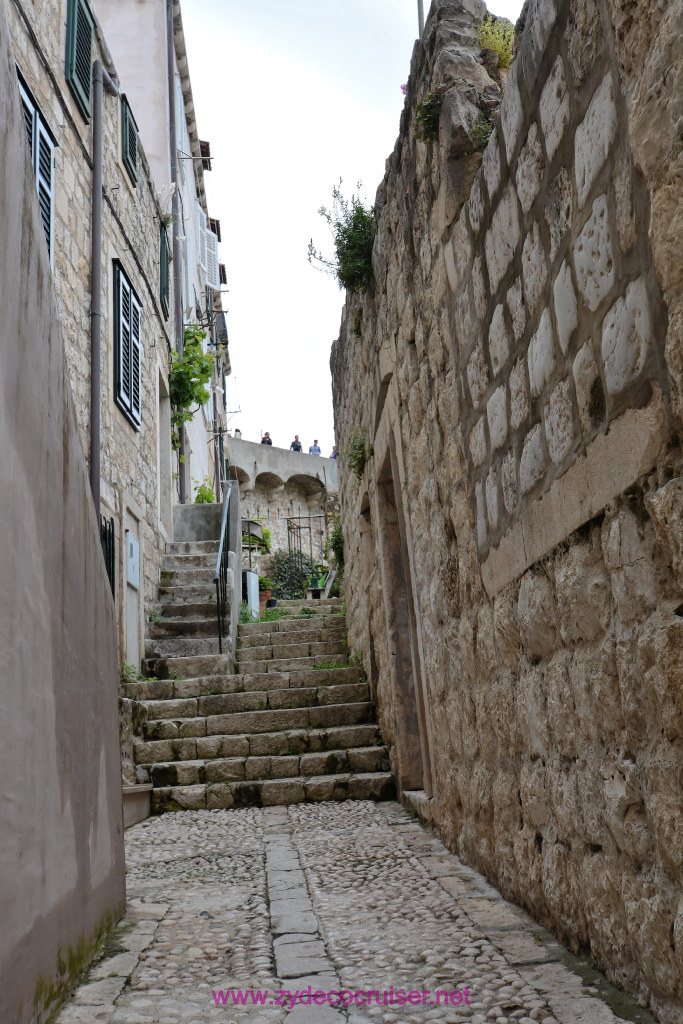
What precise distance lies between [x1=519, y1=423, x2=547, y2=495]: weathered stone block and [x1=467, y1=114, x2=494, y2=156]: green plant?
4.21ft

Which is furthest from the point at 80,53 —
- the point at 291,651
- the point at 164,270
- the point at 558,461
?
the point at 558,461

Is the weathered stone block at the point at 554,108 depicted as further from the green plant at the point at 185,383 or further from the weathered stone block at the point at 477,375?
the green plant at the point at 185,383

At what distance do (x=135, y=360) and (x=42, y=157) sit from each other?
278cm

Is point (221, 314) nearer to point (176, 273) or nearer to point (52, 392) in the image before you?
point (176, 273)

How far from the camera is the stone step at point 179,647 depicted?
830 centimetres

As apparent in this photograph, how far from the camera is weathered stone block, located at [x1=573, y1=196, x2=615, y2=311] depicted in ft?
6.09

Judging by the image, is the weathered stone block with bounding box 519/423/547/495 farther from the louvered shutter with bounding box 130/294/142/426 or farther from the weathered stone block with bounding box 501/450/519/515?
the louvered shutter with bounding box 130/294/142/426

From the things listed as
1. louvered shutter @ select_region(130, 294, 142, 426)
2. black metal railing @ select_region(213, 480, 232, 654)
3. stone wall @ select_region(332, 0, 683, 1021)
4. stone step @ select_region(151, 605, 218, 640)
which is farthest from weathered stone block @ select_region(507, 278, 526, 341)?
stone step @ select_region(151, 605, 218, 640)

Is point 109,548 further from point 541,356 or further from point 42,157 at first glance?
point 541,356

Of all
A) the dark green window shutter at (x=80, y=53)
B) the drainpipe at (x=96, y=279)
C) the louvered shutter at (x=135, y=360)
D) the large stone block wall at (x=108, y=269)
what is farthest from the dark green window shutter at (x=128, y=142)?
the louvered shutter at (x=135, y=360)

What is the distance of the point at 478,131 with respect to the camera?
3.16 meters

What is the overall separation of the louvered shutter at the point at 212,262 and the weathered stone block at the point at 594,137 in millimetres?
17443

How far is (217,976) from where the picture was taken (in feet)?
8.32

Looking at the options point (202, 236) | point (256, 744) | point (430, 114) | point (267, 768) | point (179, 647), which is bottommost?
point (267, 768)
